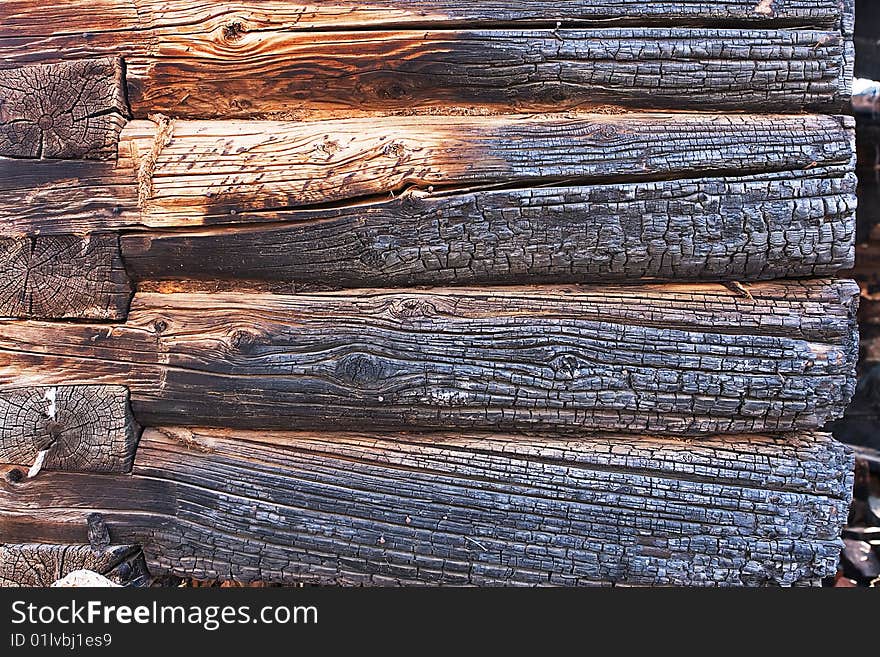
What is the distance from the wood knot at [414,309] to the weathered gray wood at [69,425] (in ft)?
2.88

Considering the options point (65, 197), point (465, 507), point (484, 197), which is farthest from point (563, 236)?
point (65, 197)

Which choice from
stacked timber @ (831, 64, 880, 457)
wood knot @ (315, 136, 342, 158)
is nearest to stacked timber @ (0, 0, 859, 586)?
wood knot @ (315, 136, 342, 158)

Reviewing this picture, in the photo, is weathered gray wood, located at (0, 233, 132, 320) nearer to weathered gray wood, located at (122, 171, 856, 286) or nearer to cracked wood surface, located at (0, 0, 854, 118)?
weathered gray wood, located at (122, 171, 856, 286)

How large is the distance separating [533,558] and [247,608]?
0.86 m

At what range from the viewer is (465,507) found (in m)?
1.86

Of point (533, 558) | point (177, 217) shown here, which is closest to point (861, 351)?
point (533, 558)

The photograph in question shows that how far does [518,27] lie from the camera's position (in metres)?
1.76

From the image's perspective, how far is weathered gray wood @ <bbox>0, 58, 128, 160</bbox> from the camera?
71.8 inches

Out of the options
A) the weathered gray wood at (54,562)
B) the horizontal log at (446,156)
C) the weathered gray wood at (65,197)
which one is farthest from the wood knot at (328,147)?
the weathered gray wood at (54,562)

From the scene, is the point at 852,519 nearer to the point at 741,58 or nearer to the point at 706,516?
the point at 706,516

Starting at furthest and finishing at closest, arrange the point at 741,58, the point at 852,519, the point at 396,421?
the point at 852,519 < the point at 396,421 < the point at 741,58

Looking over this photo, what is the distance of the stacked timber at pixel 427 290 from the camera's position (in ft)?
5.73

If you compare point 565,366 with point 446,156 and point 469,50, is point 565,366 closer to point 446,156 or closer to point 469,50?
point 446,156

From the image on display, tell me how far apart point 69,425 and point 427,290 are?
117 cm
